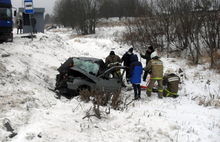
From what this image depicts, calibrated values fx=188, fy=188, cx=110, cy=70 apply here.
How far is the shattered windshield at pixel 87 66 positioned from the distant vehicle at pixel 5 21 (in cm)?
682

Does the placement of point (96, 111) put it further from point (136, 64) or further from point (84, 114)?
point (136, 64)

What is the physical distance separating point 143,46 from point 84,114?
12.6 metres

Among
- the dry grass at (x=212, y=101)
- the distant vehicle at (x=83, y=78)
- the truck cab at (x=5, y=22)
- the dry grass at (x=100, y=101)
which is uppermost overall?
the truck cab at (x=5, y=22)

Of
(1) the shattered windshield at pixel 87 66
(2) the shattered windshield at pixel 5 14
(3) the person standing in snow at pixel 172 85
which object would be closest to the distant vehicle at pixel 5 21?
(2) the shattered windshield at pixel 5 14

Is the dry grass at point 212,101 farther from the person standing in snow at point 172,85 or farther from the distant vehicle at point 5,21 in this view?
the distant vehicle at point 5,21

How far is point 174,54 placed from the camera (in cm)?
1407

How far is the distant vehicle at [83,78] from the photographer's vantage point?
21.6ft

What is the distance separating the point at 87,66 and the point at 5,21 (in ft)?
25.7

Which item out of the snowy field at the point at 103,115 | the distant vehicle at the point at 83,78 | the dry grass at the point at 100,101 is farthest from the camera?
the distant vehicle at the point at 83,78

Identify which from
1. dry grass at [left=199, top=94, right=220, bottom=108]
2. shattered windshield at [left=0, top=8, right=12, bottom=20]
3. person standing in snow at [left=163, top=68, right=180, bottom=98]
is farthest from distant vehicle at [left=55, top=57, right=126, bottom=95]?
shattered windshield at [left=0, top=8, right=12, bottom=20]

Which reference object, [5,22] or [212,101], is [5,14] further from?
[212,101]

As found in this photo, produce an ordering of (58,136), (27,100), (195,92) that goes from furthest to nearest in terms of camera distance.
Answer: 1. (195,92)
2. (27,100)
3. (58,136)

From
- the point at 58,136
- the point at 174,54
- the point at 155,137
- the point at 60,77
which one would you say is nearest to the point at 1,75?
the point at 60,77

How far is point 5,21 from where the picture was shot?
1151 cm
